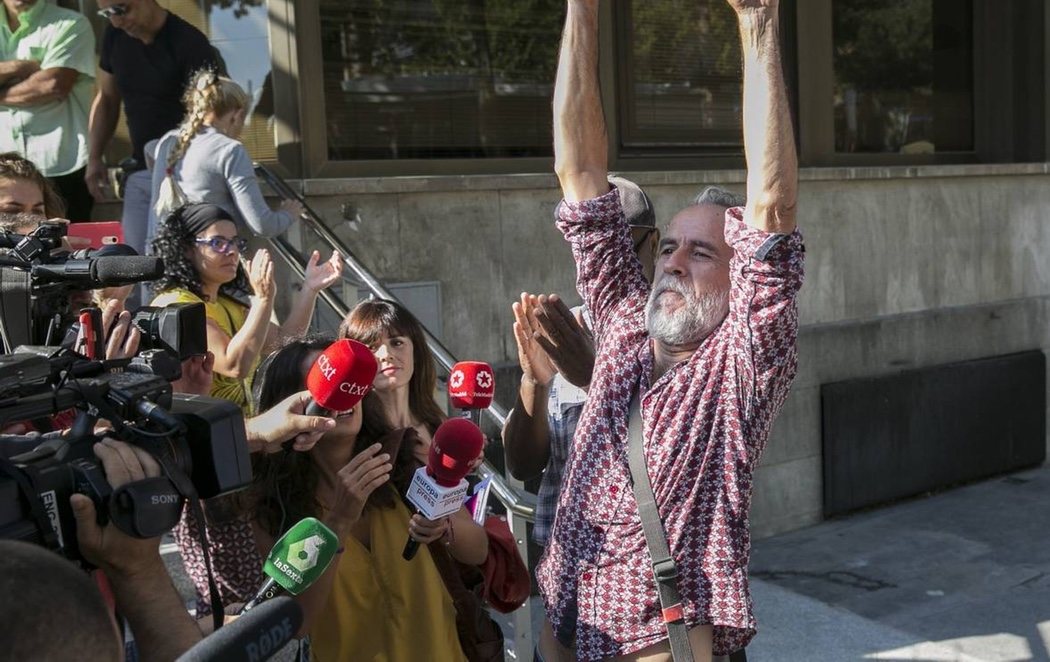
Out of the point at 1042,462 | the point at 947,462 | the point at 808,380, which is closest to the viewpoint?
the point at 808,380

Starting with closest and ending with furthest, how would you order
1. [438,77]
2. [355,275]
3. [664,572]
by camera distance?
[664,572] → [355,275] → [438,77]

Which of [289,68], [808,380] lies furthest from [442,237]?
[808,380]

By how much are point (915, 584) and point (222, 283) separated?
4.23 meters

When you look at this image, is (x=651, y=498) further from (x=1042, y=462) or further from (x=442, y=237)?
(x=1042, y=462)

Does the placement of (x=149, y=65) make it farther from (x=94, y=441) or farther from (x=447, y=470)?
(x=94, y=441)

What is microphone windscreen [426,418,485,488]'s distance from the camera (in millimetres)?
2895

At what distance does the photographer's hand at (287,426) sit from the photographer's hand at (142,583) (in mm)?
688

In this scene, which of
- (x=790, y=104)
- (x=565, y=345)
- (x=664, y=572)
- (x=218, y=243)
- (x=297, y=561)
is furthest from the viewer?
(x=790, y=104)

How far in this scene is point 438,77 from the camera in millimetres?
7395

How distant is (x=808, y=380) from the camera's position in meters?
8.05

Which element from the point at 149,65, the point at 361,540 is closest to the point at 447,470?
the point at 361,540

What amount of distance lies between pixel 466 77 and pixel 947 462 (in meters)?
4.63

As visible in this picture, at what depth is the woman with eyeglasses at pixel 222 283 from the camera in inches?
165

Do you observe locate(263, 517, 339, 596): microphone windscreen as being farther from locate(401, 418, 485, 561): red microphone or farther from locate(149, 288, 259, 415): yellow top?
locate(149, 288, 259, 415): yellow top
